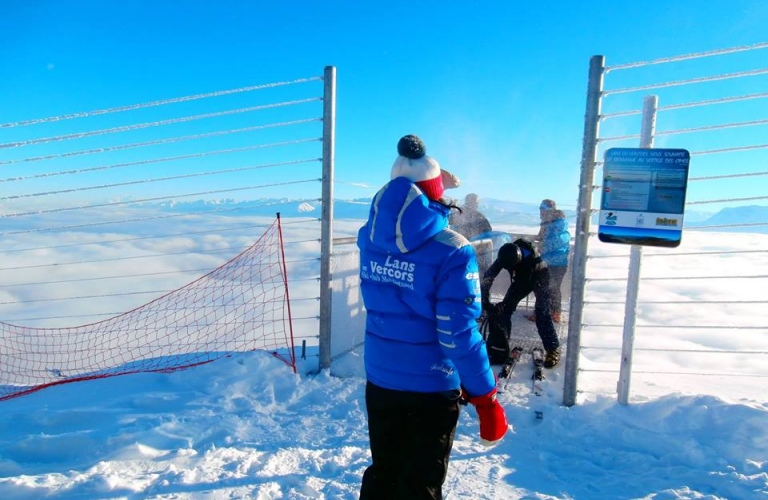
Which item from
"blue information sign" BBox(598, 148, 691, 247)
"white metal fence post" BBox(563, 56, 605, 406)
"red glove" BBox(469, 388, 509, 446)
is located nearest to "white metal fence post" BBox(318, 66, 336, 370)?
"white metal fence post" BBox(563, 56, 605, 406)

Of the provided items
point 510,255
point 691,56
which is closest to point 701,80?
point 691,56

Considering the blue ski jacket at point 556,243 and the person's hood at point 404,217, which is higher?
the person's hood at point 404,217

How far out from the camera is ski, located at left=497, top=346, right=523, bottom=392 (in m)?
4.49

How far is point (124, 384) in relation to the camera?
4395mm

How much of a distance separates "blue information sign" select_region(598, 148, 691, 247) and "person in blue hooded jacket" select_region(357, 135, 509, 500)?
6.94 ft

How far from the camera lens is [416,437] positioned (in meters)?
2.06

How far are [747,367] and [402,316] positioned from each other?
23.1ft

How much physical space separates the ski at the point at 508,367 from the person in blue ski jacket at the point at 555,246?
0.75 metres

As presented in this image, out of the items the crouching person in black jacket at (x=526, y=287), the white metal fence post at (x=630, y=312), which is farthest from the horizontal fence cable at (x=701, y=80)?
the crouching person in black jacket at (x=526, y=287)

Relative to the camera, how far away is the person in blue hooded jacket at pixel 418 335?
1.93 metres

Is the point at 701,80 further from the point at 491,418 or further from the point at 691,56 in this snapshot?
the point at 491,418

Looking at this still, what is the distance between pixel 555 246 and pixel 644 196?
210 centimetres

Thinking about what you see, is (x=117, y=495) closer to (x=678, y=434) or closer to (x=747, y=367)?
(x=678, y=434)

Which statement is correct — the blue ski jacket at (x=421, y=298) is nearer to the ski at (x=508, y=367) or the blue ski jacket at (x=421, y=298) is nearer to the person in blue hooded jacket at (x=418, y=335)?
the person in blue hooded jacket at (x=418, y=335)
